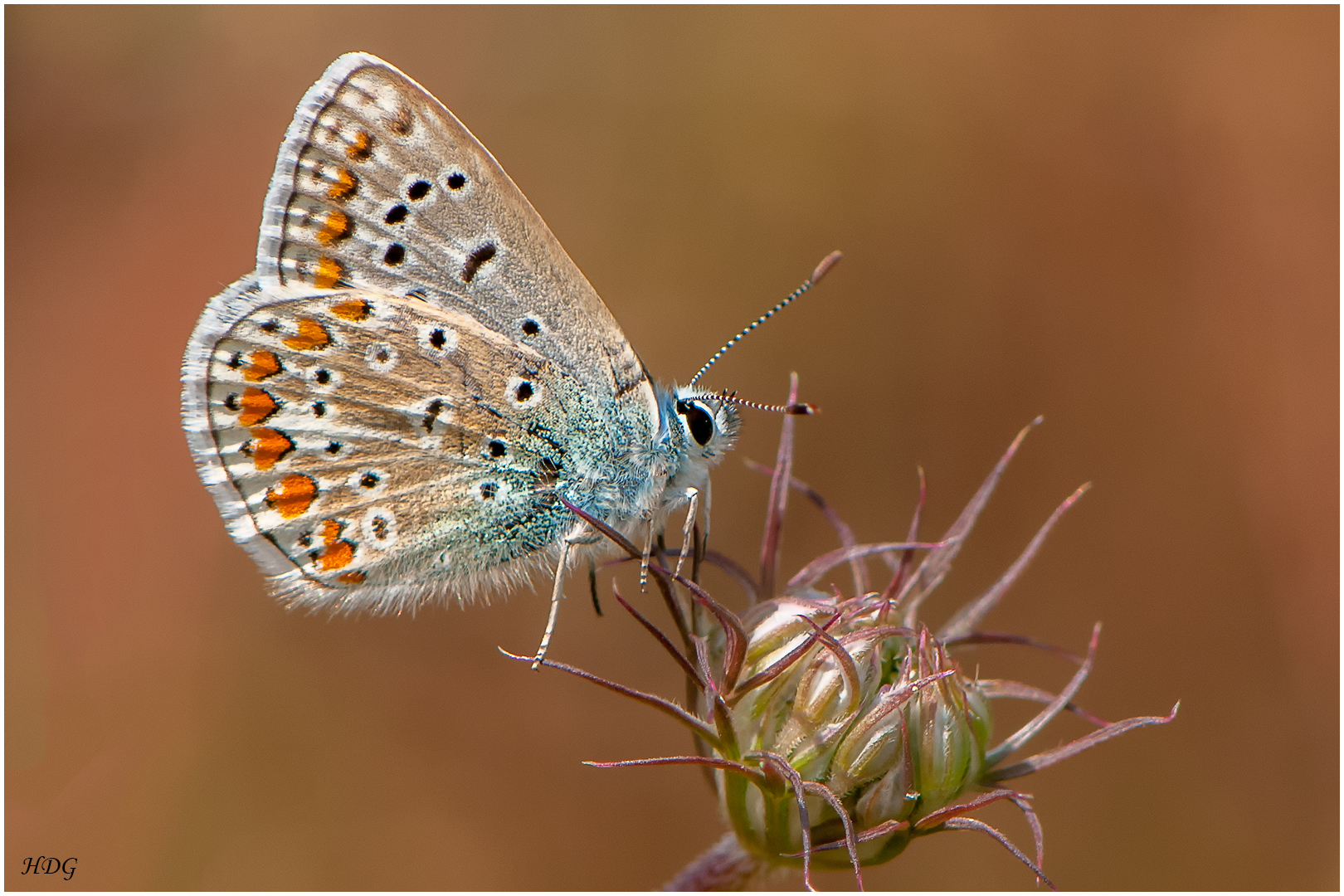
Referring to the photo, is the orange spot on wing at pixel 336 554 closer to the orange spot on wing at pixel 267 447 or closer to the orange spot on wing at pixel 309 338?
the orange spot on wing at pixel 267 447

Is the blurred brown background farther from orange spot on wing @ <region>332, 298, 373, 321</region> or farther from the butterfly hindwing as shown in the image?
orange spot on wing @ <region>332, 298, 373, 321</region>

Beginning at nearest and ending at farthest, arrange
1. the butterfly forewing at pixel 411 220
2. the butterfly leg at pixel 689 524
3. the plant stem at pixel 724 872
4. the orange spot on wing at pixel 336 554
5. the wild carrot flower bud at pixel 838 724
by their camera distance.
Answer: the wild carrot flower bud at pixel 838 724 < the plant stem at pixel 724 872 < the butterfly leg at pixel 689 524 < the butterfly forewing at pixel 411 220 < the orange spot on wing at pixel 336 554

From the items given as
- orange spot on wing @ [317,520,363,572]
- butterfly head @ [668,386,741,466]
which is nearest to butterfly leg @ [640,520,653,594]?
butterfly head @ [668,386,741,466]

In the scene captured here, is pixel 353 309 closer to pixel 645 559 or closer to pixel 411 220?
pixel 411 220
